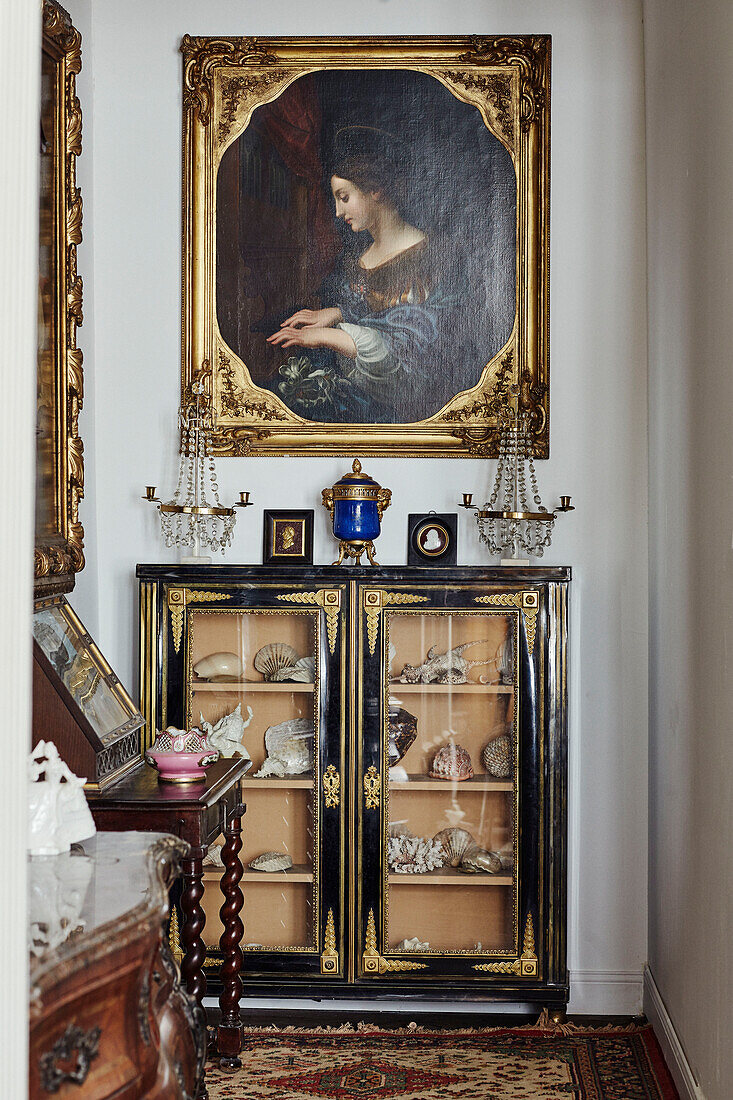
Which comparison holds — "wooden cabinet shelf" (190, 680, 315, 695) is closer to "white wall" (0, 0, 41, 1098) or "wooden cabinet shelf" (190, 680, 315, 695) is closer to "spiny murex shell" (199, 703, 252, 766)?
"spiny murex shell" (199, 703, 252, 766)

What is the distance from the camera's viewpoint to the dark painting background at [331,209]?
412 cm

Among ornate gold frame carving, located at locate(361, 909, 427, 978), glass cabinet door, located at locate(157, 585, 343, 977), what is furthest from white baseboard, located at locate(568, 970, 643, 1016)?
glass cabinet door, located at locate(157, 585, 343, 977)

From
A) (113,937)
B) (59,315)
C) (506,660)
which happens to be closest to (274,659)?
(506,660)

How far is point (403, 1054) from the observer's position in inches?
142

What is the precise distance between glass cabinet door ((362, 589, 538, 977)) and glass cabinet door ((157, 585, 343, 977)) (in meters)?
0.15

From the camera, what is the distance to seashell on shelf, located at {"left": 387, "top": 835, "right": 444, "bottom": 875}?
3.80 meters

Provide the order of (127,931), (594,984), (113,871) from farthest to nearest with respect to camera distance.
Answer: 1. (594,984)
2. (113,871)
3. (127,931)

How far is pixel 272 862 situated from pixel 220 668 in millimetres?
713

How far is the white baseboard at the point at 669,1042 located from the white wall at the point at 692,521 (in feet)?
0.15

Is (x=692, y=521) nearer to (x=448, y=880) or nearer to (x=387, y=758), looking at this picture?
(x=387, y=758)

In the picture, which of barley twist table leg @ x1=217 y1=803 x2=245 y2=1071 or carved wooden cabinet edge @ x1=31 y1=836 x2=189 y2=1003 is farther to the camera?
barley twist table leg @ x1=217 y1=803 x2=245 y2=1071

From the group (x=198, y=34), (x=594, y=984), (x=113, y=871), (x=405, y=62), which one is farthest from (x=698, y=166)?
(x=594, y=984)

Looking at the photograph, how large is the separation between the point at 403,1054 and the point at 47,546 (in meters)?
2.07

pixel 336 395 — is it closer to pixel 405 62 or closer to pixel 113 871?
pixel 405 62
